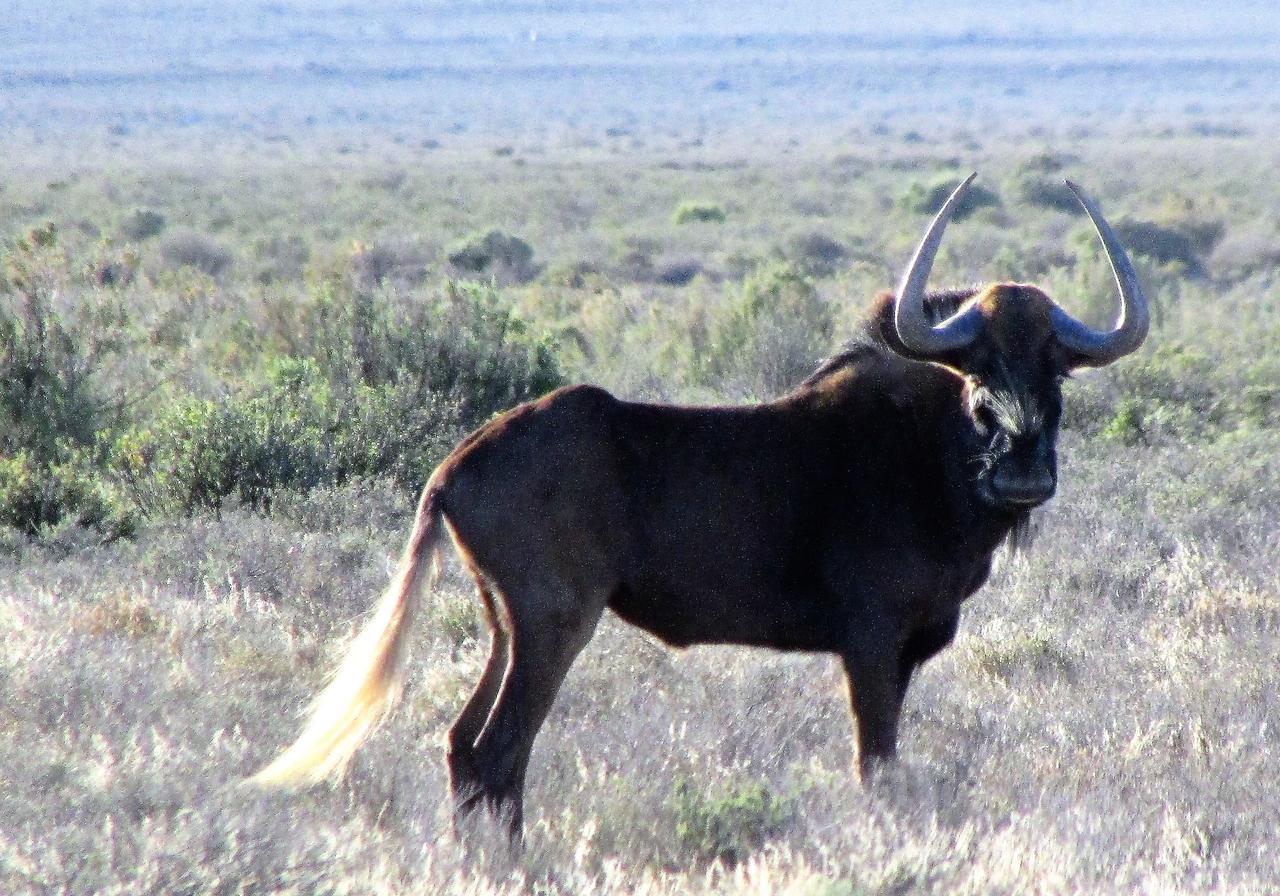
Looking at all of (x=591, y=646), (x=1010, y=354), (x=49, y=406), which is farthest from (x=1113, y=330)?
(x=49, y=406)

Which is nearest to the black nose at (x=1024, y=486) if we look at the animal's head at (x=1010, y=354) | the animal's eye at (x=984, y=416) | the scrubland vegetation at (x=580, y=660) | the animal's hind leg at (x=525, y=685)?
the animal's head at (x=1010, y=354)

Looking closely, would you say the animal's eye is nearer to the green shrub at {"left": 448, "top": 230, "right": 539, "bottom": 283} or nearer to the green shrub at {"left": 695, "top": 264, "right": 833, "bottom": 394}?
the green shrub at {"left": 695, "top": 264, "right": 833, "bottom": 394}

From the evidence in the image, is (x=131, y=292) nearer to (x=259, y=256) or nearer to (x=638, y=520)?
(x=259, y=256)

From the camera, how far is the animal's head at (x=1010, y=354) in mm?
5234

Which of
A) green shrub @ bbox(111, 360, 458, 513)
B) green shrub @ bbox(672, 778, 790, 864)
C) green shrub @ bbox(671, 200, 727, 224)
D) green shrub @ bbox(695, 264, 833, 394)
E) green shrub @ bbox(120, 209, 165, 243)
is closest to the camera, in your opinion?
green shrub @ bbox(672, 778, 790, 864)

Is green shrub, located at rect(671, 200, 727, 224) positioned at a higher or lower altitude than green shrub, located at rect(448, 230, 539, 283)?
lower

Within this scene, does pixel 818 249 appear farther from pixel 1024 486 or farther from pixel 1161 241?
pixel 1024 486

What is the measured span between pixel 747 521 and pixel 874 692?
2.34 feet

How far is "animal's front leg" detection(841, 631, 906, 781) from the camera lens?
210 inches

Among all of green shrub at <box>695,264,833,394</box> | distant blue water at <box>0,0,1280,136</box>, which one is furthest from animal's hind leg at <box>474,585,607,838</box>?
distant blue water at <box>0,0,1280,136</box>

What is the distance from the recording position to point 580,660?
268 inches

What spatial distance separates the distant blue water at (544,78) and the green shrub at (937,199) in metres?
70.9

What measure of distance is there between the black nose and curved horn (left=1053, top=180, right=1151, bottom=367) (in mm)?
529

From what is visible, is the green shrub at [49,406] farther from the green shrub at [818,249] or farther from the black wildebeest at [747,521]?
the green shrub at [818,249]
